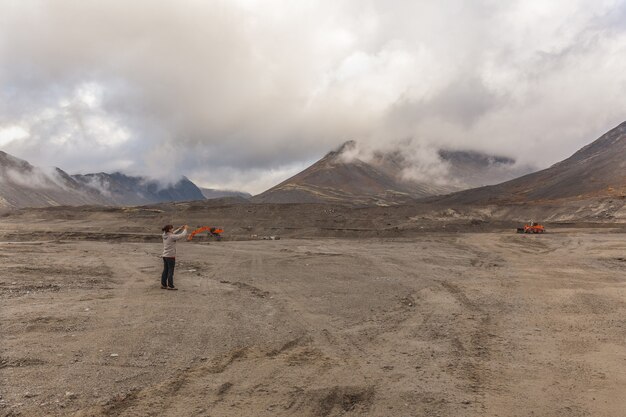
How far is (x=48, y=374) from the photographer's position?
610 cm

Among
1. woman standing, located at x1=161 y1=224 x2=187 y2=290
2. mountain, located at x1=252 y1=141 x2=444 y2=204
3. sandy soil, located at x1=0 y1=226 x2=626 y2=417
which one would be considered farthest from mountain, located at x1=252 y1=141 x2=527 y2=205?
woman standing, located at x1=161 y1=224 x2=187 y2=290

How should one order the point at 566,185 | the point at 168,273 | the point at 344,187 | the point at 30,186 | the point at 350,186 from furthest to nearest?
the point at 30,186 → the point at 350,186 → the point at 344,187 → the point at 566,185 → the point at 168,273

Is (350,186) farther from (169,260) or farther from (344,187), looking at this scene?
(169,260)

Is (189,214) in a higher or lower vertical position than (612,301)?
higher

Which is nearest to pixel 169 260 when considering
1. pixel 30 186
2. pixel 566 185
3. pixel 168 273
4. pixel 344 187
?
pixel 168 273

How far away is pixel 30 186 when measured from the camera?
170875mm

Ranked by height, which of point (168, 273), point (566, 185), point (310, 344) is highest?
point (566, 185)

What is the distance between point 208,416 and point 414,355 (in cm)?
357

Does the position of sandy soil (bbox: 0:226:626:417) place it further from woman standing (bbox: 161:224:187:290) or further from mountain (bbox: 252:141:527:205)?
mountain (bbox: 252:141:527:205)

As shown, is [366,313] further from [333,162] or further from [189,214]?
[333,162]

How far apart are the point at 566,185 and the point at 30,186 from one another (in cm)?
17065

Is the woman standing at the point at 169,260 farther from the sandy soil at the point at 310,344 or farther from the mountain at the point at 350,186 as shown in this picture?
the mountain at the point at 350,186

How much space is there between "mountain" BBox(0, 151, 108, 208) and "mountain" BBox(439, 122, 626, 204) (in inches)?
5144

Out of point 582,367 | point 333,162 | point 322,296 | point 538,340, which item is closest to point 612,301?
point 538,340
